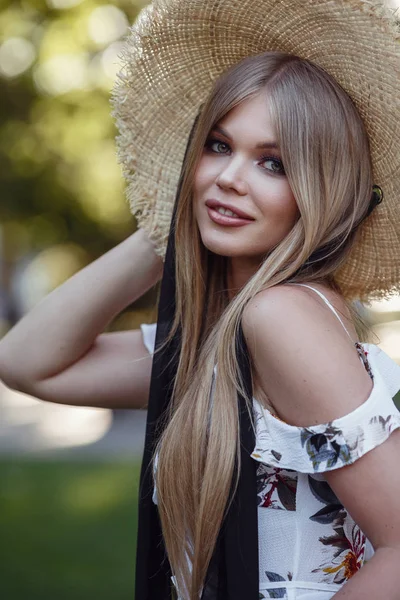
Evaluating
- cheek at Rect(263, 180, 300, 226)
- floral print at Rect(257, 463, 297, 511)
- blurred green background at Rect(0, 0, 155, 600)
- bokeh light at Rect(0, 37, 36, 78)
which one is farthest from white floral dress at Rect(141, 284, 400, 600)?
bokeh light at Rect(0, 37, 36, 78)

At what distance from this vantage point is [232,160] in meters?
2.35

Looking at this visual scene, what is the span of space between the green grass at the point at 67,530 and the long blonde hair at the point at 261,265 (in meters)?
3.33

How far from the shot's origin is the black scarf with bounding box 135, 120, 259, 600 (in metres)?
2.08

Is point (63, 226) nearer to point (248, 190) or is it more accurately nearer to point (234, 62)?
point (234, 62)

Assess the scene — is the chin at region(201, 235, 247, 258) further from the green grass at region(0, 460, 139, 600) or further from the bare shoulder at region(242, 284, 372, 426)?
the green grass at region(0, 460, 139, 600)

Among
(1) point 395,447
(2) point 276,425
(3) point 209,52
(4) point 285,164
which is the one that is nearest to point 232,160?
(4) point 285,164

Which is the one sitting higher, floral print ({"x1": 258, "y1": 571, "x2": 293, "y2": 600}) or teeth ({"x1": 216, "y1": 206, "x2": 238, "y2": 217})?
teeth ({"x1": 216, "y1": 206, "x2": 238, "y2": 217})

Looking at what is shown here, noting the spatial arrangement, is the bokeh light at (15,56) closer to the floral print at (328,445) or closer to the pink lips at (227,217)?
the pink lips at (227,217)

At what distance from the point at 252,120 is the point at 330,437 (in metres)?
0.95

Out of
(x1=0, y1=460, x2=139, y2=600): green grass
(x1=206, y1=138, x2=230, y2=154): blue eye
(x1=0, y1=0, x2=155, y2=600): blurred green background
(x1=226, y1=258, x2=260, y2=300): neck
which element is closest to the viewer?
(x1=206, y1=138, x2=230, y2=154): blue eye

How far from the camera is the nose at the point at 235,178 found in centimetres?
232

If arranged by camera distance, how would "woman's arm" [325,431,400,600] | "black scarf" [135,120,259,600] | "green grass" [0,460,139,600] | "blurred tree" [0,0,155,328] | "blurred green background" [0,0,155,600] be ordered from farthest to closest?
"blurred tree" [0,0,155,328] < "blurred green background" [0,0,155,600] < "green grass" [0,460,139,600] < "black scarf" [135,120,259,600] < "woman's arm" [325,431,400,600]

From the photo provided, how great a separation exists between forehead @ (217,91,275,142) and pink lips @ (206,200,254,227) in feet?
0.66

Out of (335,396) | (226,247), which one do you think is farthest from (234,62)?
(335,396)
